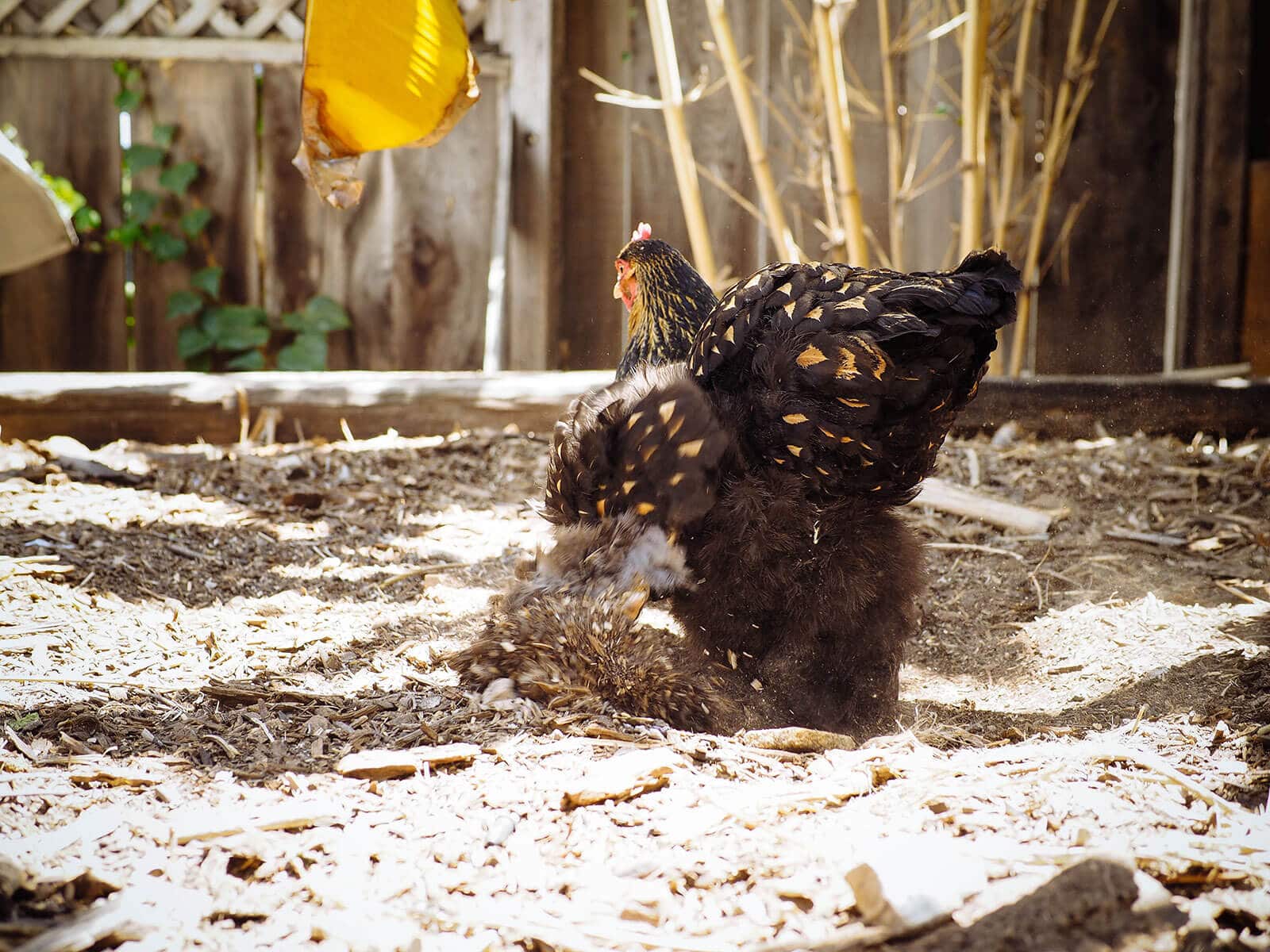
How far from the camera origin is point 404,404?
443 centimetres

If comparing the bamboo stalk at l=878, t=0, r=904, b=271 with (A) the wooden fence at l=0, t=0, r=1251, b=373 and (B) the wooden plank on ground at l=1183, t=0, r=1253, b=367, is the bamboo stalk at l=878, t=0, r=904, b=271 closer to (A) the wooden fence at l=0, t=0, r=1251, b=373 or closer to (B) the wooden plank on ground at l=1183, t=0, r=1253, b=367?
(A) the wooden fence at l=0, t=0, r=1251, b=373

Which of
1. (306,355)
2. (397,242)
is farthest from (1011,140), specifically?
(306,355)

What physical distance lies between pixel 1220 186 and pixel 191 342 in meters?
5.78

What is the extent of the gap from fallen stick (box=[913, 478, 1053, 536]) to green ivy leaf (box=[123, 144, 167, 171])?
457cm

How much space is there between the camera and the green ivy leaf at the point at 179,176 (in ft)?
18.5

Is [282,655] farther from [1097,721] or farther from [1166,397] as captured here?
[1166,397]

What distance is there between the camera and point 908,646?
2.85m

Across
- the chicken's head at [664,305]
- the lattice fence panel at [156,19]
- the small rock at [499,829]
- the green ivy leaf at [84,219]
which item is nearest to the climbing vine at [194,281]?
the green ivy leaf at [84,219]

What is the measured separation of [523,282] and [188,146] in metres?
2.02

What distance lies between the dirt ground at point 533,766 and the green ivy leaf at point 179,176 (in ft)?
9.34

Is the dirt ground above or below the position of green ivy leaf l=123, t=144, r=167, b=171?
below

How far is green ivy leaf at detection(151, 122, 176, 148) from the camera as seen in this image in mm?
5598

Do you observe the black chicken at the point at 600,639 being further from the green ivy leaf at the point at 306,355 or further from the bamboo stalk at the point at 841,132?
the green ivy leaf at the point at 306,355

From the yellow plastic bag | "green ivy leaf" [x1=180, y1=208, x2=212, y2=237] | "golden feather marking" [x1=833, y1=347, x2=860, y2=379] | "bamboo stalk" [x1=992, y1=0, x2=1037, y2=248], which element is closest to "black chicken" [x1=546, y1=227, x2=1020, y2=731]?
"golden feather marking" [x1=833, y1=347, x2=860, y2=379]
